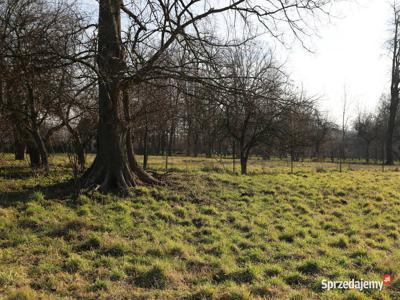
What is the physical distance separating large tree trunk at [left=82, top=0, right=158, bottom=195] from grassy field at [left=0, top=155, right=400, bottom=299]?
2.21ft

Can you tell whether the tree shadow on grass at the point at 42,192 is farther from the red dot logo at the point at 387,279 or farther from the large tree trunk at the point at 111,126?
the red dot logo at the point at 387,279

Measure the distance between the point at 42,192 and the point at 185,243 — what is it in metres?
4.11

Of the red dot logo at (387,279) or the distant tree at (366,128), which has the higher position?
the distant tree at (366,128)

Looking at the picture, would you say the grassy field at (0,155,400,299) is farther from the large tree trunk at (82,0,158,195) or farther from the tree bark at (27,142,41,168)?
the tree bark at (27,142,41,168)

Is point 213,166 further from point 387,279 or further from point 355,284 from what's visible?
point 355,284

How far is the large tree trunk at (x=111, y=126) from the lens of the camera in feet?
29.2

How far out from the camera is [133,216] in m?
7.62

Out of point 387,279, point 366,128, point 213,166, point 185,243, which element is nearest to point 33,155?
point 213,166

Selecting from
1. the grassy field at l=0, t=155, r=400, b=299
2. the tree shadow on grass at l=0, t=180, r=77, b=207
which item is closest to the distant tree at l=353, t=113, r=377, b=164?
the grassy field at l=0, t=155, r=400, b=299

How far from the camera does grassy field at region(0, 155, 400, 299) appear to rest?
464 cm

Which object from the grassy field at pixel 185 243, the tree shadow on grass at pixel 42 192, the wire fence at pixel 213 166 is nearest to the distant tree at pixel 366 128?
the wire fence at pixel 213 166

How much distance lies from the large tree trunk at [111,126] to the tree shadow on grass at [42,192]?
56cm

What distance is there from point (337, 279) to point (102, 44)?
7.24 m

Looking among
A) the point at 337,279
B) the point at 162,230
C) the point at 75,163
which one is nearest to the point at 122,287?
the point at 162,230
